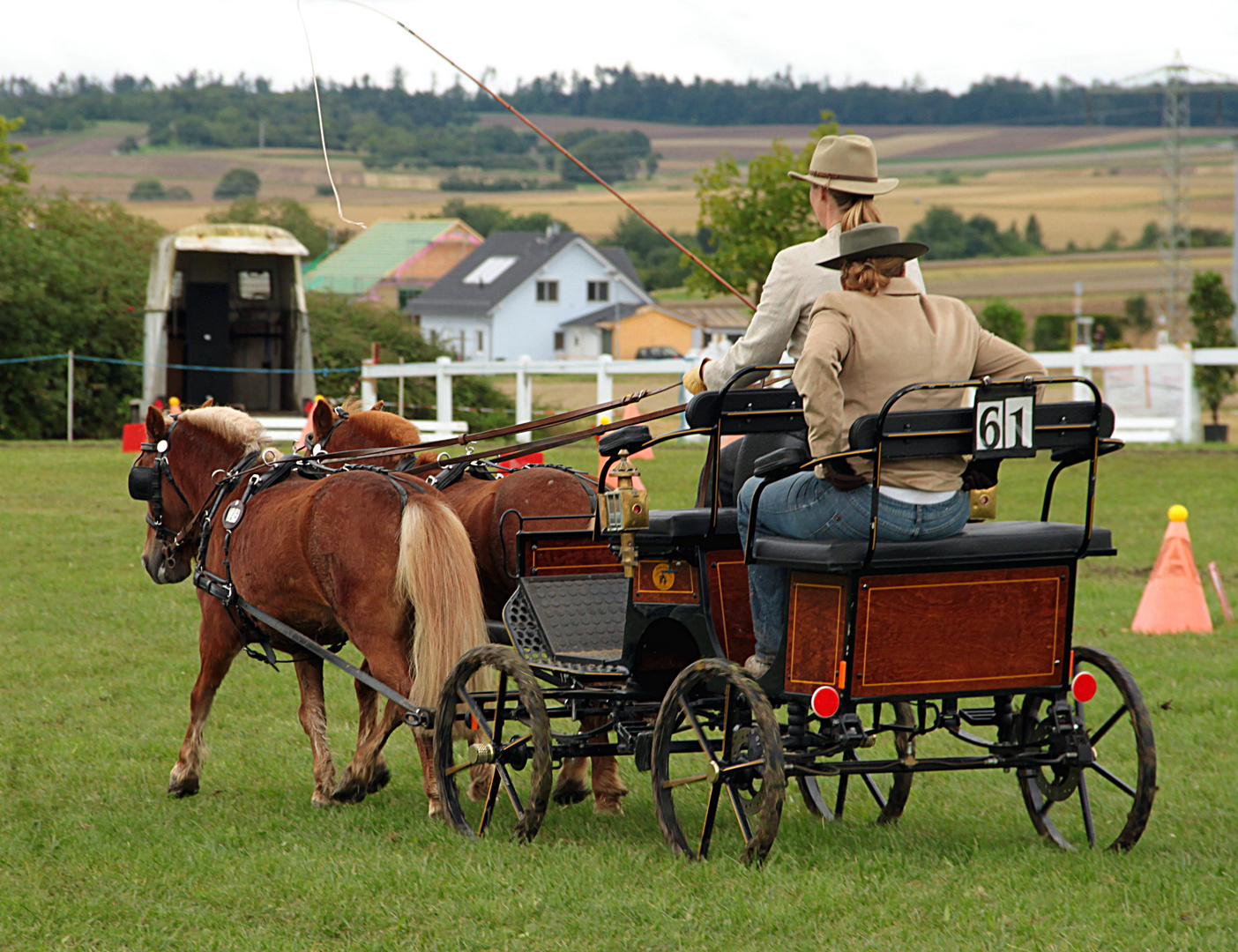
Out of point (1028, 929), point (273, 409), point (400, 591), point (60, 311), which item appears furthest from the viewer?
point (60, 311)

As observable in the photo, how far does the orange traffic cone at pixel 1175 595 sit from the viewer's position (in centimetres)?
938

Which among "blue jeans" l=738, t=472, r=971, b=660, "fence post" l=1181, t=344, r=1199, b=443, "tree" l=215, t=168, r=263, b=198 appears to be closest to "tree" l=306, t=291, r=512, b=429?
"fence post" l=1181, t=344, r=1199, b=443

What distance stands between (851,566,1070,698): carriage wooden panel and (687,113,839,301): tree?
17.9 meters

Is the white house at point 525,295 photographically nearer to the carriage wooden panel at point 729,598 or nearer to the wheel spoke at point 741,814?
the carriage wooden panel at point 729,598

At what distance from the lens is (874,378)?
417 cm

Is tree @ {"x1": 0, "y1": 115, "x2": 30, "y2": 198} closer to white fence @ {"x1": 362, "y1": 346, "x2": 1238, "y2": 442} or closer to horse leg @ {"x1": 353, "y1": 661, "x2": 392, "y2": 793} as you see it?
white fence @ {"x1": 362, "y1": 346, "x2": 1238, "y2": 442}

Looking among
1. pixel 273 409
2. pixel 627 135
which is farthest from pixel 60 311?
pixel 627 135

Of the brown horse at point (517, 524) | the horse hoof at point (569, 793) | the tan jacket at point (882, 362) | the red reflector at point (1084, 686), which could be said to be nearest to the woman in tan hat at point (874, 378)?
the tan jacket at point (882, 362)

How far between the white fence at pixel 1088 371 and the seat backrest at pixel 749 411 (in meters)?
12.9

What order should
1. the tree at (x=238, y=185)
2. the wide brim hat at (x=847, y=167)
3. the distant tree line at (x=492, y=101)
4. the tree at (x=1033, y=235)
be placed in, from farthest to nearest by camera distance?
the distant tree line at (x=492, y=101)
the tree at (x=238, y=185)
the tree at (x=1033, y=235)
the wide brim hat at (x=847, y=167)

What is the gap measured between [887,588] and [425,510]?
2019mm

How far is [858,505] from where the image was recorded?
13.6 feet

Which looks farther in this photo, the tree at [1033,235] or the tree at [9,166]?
the tree at [1033,235]

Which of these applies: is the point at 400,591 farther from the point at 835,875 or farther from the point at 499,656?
the point at 835,875
